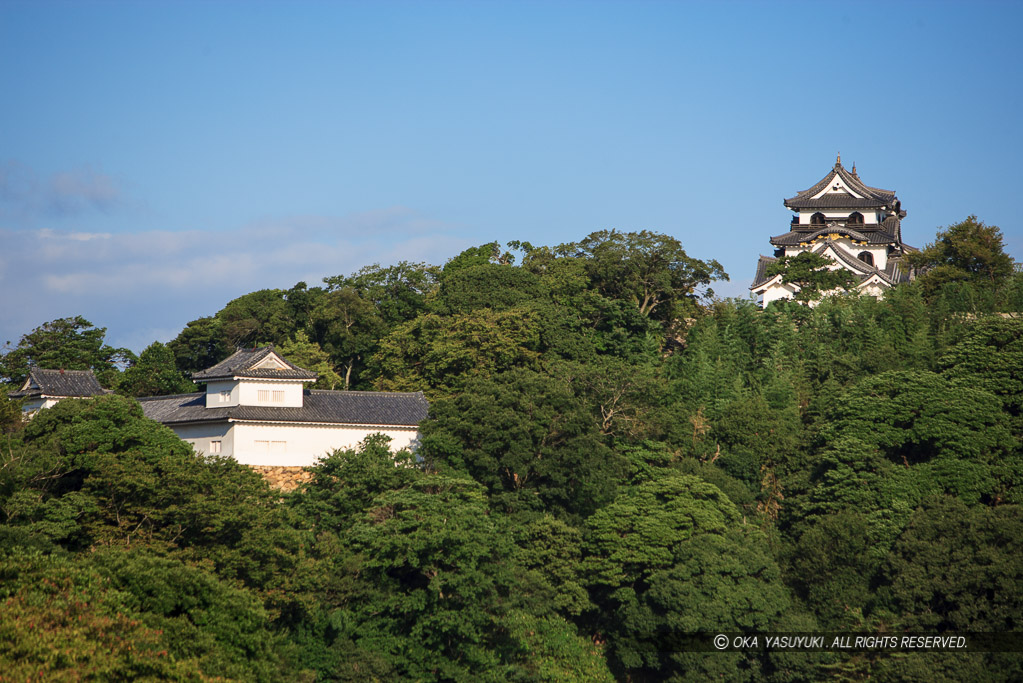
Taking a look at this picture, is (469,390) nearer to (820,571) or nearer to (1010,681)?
(820,571)

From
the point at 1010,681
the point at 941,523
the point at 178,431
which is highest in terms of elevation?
the point at 178,431

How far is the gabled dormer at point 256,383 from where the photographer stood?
2906cm

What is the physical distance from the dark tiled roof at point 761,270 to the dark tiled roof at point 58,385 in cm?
2422

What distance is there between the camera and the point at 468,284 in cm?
3653

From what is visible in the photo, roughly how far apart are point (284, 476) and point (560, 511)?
6516mm

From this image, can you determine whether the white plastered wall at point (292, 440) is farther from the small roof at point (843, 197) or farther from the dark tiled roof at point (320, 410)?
the small roof at point (843, 197)

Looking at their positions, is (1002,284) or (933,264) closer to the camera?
(1002,284)

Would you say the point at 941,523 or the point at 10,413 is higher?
the point at 10,413

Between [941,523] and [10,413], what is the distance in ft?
64.5

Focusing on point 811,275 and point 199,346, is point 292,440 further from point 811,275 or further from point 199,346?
point 811,275

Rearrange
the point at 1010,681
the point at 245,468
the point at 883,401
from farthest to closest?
the point at 883,401 < the point at 245,468 < the point at 1010,681

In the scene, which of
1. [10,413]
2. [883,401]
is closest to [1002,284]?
[883,401]

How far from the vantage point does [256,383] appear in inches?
1148

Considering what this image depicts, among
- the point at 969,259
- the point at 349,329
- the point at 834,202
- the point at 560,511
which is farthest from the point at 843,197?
the point at 560,511
